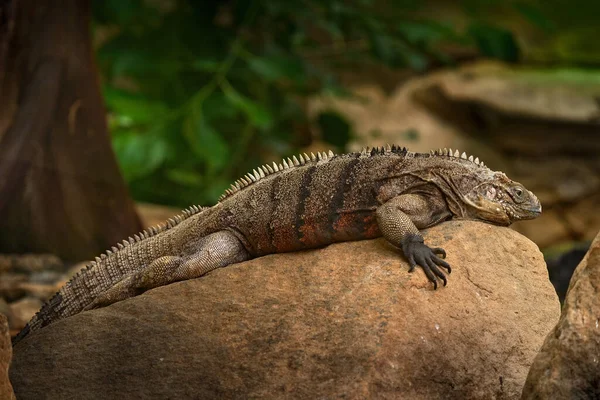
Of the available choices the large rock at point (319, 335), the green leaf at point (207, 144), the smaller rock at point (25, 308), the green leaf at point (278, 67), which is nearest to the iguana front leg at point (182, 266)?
the large rock at point (319, 335)

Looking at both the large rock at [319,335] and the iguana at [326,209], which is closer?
the large rock at [319,335]

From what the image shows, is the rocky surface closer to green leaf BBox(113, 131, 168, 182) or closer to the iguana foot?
green leaf BBox(113, 131, 168, 182)

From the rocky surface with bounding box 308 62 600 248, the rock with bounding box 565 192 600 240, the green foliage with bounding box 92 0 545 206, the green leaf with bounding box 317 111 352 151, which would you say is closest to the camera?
the green foliage with bounding box 92 0 545 206

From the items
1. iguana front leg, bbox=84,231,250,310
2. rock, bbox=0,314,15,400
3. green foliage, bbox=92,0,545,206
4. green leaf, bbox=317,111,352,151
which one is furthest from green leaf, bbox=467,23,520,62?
rock, bbox=0,314,15,400

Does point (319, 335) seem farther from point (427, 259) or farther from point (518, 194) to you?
point (518, 194)

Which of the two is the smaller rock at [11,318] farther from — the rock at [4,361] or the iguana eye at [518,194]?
the iguana eye at [518,194]

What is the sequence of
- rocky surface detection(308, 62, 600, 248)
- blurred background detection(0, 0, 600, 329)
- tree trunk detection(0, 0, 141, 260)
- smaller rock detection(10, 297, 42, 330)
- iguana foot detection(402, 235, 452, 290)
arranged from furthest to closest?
1. rocky surface detection(308, 62, 600, 248)
2. blurred background detection(0, 0, 600, 329)
3. tree trunk detection(0, 0, 141, 260)
4. smaller rock detection(10, 297, 42, 330)
5. iguana foot detection(402, 235, 452, 290)

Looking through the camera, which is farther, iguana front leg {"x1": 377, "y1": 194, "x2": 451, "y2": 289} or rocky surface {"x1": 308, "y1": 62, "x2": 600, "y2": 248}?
rocky surface {"x1": 308, "y1": 62, "x2": 600, "y2": 248}
